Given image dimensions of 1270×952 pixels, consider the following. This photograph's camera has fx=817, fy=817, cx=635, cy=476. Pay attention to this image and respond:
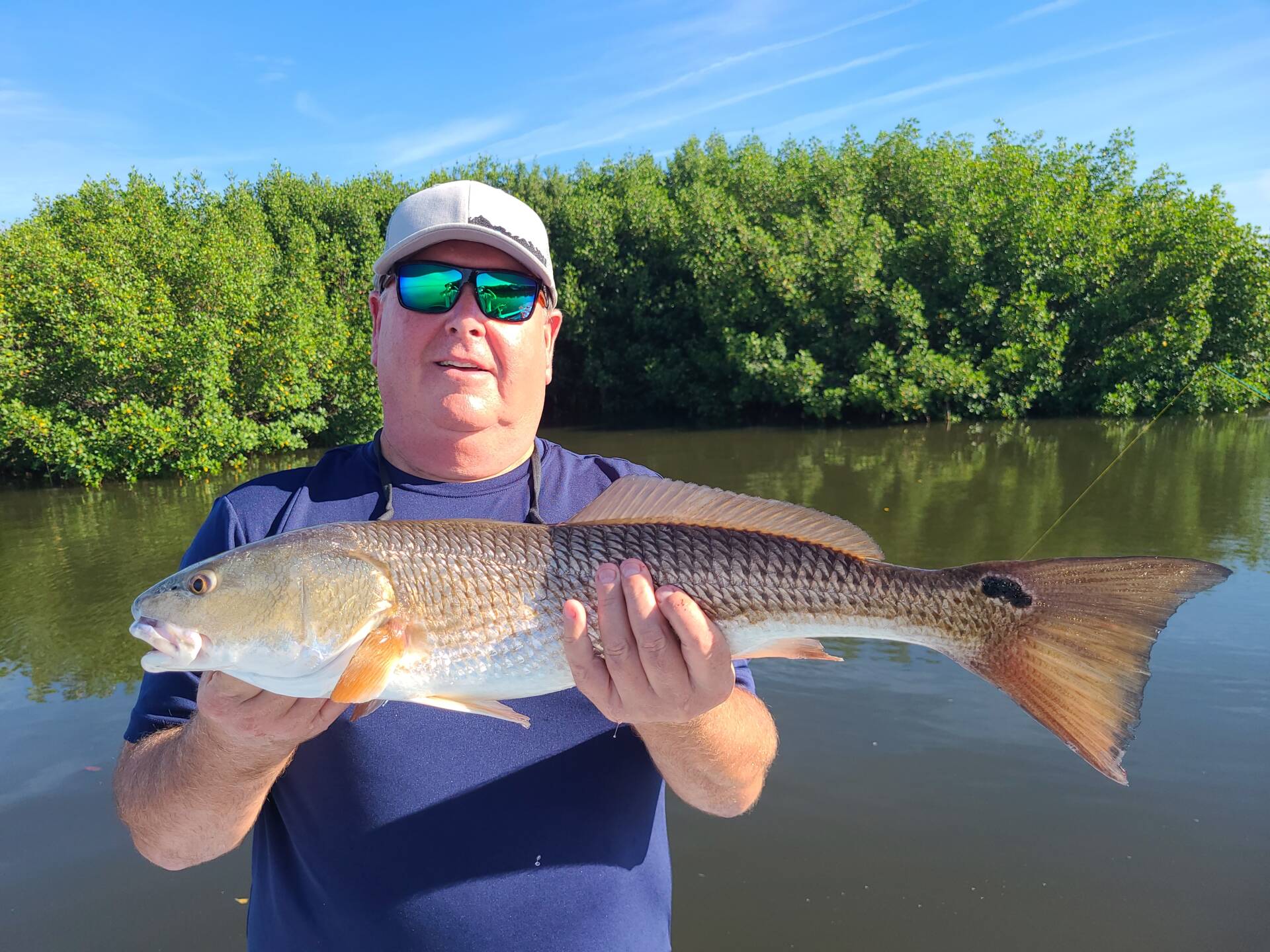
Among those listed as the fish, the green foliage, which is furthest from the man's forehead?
→ the green foliage

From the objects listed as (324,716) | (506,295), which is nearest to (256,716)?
(324,716)

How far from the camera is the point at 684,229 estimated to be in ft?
103

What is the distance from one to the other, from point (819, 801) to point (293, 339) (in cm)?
1978

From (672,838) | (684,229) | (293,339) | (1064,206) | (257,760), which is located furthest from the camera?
(684,229)

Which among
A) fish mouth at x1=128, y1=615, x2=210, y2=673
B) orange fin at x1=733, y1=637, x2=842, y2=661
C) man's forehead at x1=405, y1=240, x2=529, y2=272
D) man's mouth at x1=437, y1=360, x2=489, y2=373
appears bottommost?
orange fin at x1=733, y1=637, x2=842, y2=661

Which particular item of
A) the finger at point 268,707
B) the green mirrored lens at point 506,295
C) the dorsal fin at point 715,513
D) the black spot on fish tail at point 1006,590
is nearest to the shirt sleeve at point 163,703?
the finger at point 268,707

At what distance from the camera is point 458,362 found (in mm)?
2406

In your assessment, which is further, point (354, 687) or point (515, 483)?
point (515, 483)

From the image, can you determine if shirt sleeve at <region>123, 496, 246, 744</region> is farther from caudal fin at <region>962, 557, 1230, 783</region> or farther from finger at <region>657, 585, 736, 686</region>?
caudal fin at <region>962, 557, 1230, 783</region>

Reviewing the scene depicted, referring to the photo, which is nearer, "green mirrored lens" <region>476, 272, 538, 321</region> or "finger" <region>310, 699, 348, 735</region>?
"finger" <region>310, 699, 348, 735</region>

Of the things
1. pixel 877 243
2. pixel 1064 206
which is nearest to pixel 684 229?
pixel 877 243

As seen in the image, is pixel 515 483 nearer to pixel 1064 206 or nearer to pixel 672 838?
pixel 672 838

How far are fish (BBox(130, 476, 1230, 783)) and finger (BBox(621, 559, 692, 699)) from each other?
110 mm

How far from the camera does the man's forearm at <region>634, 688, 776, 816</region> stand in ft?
6.92
